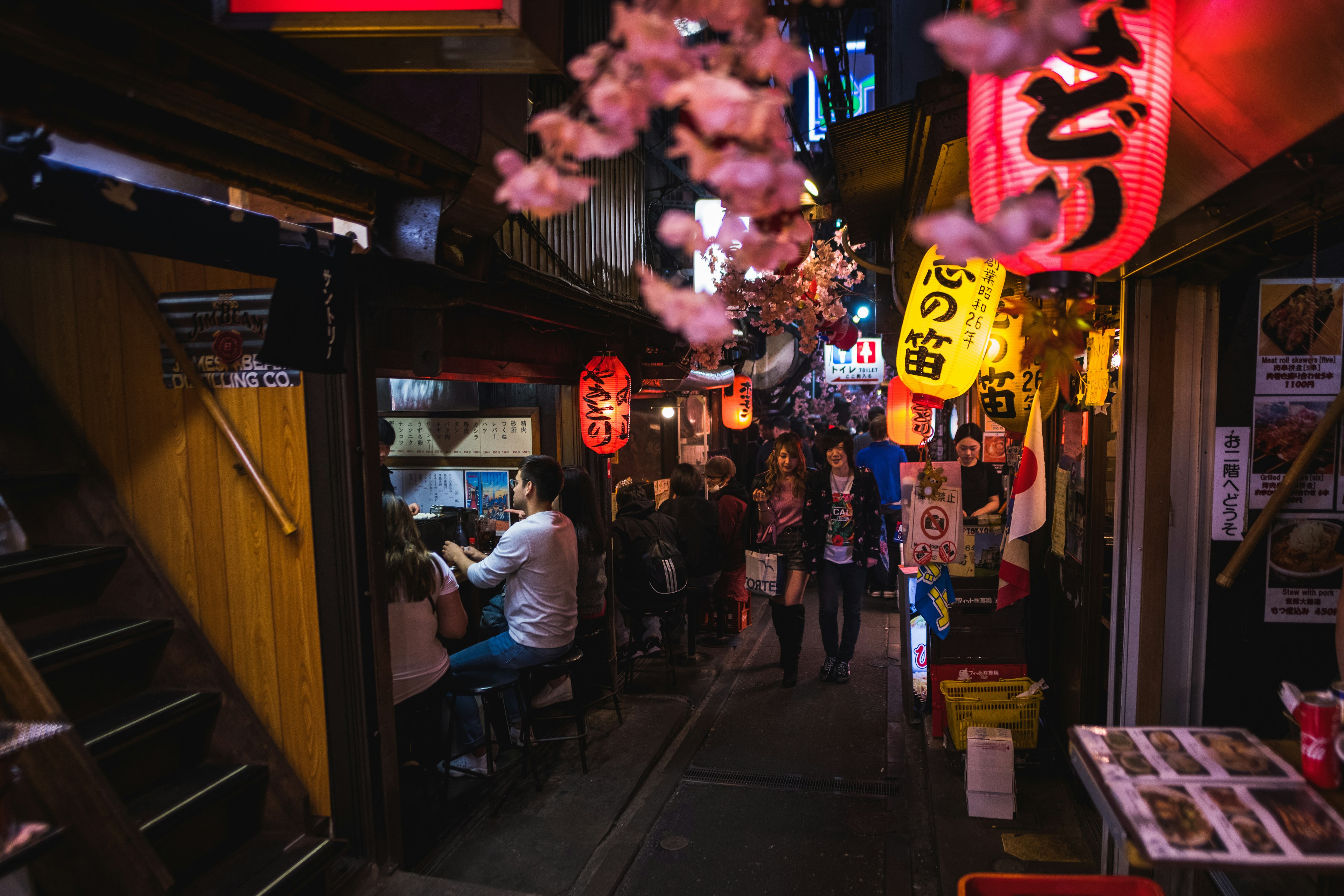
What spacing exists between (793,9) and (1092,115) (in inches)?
42.8

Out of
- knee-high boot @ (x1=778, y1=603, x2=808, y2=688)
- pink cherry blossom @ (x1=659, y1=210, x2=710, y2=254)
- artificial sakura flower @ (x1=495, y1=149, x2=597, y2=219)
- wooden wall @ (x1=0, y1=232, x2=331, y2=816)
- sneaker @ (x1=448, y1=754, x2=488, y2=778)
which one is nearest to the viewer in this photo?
artificial sakura flower @ (x1=495, y1=149, x2=597, y2=219)

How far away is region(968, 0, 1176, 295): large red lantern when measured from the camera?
2203 millimetres

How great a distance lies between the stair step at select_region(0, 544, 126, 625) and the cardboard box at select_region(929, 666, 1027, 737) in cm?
610

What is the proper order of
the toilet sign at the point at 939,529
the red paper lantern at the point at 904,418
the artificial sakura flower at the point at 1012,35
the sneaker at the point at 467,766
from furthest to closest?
1. the red paper lantern at the point at 904,418
2. the toilet sign at the point at 939,529
3. the sneaker at the point at 467,766
4. the artificial sakura flower at the point at 1012,35

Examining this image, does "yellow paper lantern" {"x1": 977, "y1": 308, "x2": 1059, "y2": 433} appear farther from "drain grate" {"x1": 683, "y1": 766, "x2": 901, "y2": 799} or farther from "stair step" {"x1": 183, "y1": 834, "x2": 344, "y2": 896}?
"stair step" {"x1": 183, "y1": 834, "x2": 344, "y2": 896}

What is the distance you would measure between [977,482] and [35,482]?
765 cm

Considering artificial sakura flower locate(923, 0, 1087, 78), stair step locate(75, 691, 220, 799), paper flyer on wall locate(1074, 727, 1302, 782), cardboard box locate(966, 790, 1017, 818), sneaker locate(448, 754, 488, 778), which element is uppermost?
artificial sakura flower locate(923, 0, 1087, 78)

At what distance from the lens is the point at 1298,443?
3.55 meters

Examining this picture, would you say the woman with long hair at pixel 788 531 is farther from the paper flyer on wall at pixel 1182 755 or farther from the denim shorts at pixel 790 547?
the paper flyer on wall at pixel 1182 755

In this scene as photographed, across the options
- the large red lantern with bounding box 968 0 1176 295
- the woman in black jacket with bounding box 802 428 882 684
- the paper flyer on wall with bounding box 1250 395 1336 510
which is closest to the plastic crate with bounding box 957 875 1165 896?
the paper flyer on wall with bounding box 1250 395 1336 510

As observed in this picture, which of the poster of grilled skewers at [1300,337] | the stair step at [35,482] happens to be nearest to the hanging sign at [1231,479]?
the poster of grilled skewers at [1300,337]

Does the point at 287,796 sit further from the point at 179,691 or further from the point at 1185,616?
the point at 1185,616

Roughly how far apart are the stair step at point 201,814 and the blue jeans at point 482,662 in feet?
5.15

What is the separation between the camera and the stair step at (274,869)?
134 inches
